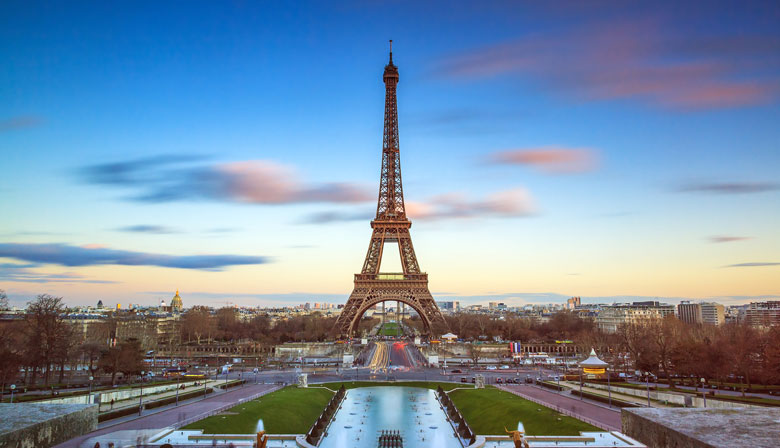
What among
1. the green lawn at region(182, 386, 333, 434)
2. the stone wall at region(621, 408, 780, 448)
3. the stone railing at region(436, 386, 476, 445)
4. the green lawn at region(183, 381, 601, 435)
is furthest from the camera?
the stone railing at region(436, 386, 476, 445)

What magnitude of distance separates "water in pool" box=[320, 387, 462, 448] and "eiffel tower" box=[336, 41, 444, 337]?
42968 millimetres

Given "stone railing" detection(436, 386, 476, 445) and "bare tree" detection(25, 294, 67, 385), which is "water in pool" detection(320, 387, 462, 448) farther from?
"bare tree" detection(25, 294, 67, 385)

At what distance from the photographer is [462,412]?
48.2 meters

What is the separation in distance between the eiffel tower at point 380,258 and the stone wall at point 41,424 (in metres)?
96.8

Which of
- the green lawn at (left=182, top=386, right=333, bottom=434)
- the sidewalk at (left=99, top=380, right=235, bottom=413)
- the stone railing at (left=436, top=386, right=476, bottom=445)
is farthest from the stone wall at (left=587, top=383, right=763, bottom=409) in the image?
the sidewalk at (left=99, top=380, right=235, bottom=413)

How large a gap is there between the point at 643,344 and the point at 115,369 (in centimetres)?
6984

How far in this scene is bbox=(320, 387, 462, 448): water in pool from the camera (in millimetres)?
38594

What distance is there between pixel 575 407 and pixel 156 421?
33186 millimetres

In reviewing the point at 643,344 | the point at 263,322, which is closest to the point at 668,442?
the point at 643,344

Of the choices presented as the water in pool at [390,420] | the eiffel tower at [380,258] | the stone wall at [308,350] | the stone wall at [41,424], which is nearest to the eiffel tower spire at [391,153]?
the eiffel tower at [380,258]

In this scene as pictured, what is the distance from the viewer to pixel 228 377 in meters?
70.7

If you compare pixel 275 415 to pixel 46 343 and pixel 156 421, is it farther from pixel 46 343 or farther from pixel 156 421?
pixel 46 343

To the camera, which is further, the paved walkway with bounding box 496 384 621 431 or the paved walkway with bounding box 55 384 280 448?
the paved walkway with bounding box 496 384 621 431

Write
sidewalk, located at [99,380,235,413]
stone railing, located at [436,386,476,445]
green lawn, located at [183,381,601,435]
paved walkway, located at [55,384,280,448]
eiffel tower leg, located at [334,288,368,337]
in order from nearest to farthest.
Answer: paved walkway, located at [55,384,280,448]
green lawn, located at [183,381,601,435]
stone railing, located at [436,386,476,445]
sidewalk, located at [99,380,235,413]
eiffel tower leg, located at [334,288,368,337]
